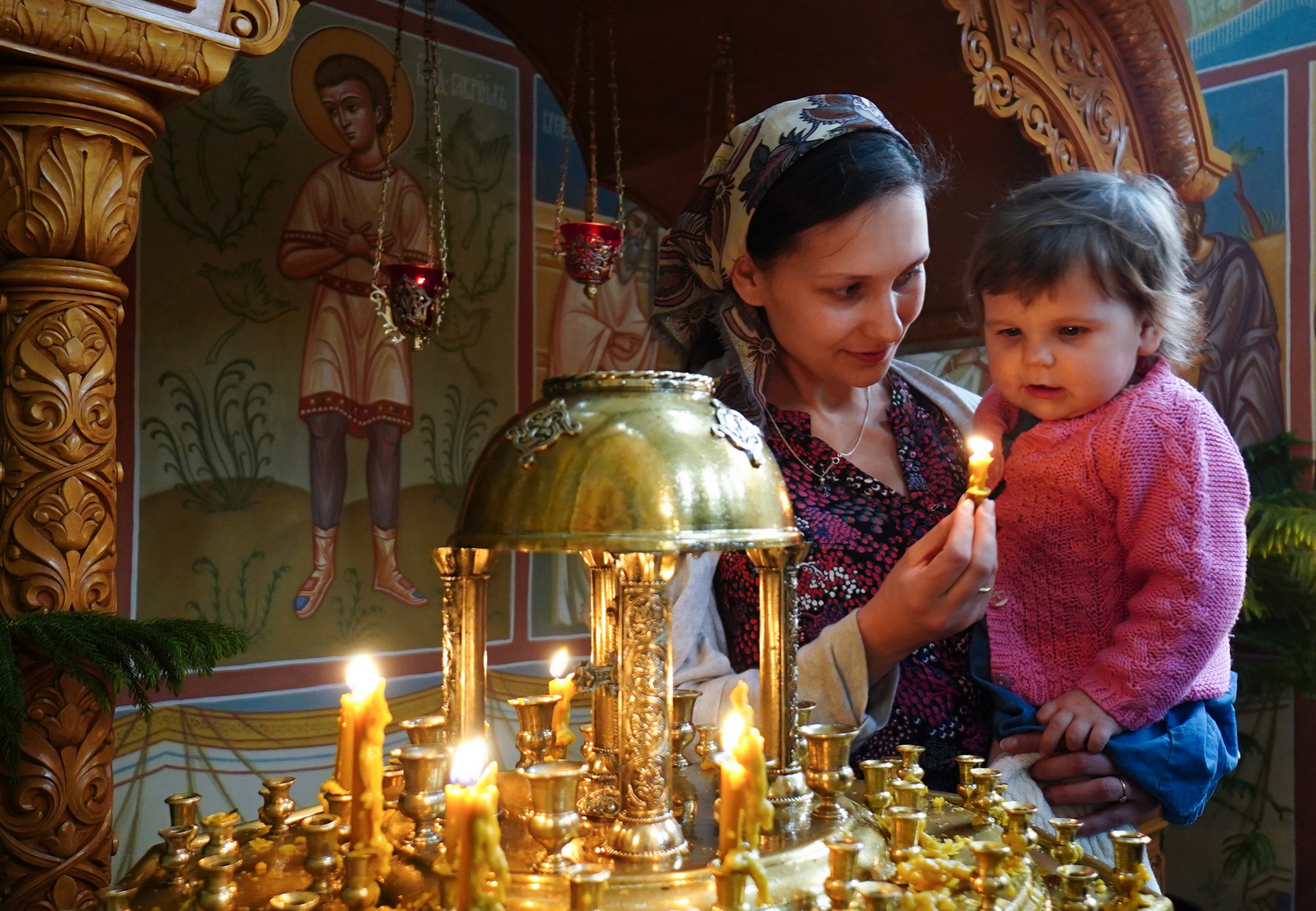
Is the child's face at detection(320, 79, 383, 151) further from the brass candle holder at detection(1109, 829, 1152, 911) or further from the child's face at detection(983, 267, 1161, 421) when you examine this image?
the brass candle holder at detection(1109, 829, 1152, 911)

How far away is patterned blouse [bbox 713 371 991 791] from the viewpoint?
5.53 ft

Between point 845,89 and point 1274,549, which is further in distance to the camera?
point 1274,549

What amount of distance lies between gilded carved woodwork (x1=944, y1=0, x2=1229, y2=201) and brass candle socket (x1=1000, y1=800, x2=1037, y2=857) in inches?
59.7

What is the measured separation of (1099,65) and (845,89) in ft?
1.95

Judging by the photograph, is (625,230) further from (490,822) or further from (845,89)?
(490,822)

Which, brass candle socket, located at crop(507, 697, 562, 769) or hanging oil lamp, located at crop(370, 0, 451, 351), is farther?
hanging oil lamp, located at crop(370, 0, 451, 351)

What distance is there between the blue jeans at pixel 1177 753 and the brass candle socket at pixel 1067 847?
418mm

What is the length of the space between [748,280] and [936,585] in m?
0.61

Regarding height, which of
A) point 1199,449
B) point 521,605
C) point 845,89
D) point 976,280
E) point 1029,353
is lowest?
point 521,605

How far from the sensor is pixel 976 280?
1.79m

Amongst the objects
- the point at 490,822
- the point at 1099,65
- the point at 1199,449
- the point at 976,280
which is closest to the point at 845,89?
the point at 1099,65

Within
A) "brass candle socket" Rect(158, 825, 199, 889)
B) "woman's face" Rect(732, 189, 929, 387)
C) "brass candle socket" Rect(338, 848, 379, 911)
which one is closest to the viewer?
"brass candle socket" Rect(338, 848, 379, 911)

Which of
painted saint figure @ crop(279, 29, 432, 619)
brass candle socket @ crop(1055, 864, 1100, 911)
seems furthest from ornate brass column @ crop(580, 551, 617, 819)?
painted saint figure @ crop(279, 29, 432, 619)

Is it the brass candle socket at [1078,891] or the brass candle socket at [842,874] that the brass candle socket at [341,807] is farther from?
the brass candle socket at [1078,891]
